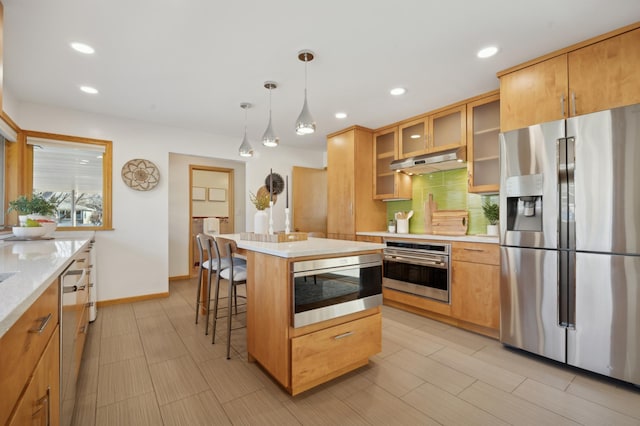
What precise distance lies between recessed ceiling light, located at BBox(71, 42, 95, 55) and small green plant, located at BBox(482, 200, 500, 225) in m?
3.92

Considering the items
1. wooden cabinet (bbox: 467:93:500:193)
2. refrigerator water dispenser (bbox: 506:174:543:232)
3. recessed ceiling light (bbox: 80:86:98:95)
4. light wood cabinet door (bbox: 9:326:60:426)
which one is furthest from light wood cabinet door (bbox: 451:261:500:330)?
recessed ceiling light (bbox: 80:86:98:95)

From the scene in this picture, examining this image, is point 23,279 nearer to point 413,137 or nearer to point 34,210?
point 34,210

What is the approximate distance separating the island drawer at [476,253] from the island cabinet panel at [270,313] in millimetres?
1959

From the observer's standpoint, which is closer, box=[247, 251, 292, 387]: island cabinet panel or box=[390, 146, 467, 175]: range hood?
box=[247, 251, 292, 387]: island cabinet panel

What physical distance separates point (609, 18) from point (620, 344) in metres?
2.15

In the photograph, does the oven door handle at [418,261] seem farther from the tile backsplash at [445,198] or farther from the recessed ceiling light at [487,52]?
the recessed ceiling light at [487,52]

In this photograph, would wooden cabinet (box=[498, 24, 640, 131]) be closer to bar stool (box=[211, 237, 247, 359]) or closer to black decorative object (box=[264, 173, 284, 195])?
bar stool (box=[211, 237, 247, 359])

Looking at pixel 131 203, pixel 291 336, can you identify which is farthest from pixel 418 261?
pixel 131 203

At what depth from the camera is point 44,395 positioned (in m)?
0.95

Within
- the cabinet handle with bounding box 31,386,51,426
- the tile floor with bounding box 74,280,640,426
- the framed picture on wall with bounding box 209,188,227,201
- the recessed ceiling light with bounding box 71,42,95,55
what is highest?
the recessed ceiling light with bounding box 71,42,95,55

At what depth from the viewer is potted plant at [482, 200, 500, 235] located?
3.12 meters

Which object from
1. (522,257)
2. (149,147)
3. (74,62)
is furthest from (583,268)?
(149,147)

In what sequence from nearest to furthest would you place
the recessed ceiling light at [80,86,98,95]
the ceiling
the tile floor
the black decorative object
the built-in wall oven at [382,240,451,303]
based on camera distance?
1. the tile floor
2. the ceiling
3. the recessed ceiling light at [80,86,98,95]
4. the built-in wall oven at [382,240,451,303]
5. the black decorative object

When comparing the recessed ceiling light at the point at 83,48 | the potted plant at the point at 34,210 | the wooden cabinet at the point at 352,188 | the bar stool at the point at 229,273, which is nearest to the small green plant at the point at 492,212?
the wooden cabinet at the point at 352,188
